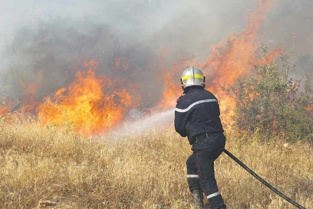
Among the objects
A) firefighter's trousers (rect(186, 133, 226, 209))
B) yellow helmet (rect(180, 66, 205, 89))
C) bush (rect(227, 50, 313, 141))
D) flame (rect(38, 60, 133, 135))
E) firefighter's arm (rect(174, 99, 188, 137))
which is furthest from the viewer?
flame (rect(38, 60, 133, 135))

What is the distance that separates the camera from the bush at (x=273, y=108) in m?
8.79

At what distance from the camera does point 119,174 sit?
4656mm

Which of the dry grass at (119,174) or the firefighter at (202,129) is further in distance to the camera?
the dry grass at (119,174)

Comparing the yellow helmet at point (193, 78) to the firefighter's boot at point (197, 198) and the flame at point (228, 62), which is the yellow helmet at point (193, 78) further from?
the flame at point (228, 62)

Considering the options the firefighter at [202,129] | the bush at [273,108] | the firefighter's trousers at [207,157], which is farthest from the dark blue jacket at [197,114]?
the bush at [273,108]

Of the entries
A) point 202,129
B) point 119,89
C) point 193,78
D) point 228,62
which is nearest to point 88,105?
point 119,89

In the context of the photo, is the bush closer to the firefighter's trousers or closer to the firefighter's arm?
the firefighter's trousers

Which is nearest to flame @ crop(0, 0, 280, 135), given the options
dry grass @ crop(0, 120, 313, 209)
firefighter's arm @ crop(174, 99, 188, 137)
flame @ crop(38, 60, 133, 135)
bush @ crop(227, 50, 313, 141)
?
flame @ crop(38, 60, 133, 135)

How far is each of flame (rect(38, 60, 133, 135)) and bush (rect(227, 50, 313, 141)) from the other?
516 cm

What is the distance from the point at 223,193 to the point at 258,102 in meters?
5.41

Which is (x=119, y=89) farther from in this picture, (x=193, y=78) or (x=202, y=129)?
(x=202, y=129)

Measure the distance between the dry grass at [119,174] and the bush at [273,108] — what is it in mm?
1477

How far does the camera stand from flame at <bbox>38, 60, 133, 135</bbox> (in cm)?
1147

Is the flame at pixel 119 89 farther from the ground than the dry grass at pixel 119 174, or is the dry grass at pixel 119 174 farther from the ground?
the flame at pixel 119 89
